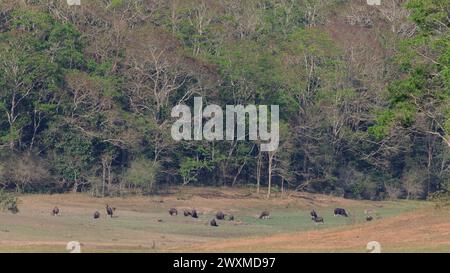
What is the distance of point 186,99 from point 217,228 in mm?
16429

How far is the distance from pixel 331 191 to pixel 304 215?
883 centimetres

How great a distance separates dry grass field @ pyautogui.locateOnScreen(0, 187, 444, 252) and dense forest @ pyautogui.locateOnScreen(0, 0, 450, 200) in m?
1.69

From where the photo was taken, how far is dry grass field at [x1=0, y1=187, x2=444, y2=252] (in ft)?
126

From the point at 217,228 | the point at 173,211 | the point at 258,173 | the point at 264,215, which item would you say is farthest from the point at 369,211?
the point at 217,228

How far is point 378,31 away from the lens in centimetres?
7638

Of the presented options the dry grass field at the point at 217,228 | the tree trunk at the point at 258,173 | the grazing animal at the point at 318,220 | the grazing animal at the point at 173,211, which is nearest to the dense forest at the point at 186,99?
the tree trunk at the point at 258,173

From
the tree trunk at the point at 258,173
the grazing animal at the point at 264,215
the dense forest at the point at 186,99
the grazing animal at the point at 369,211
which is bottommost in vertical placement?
the grazing animal at the point at 369,211

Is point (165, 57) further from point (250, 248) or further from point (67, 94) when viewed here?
point (250, 248)

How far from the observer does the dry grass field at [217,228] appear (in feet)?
126

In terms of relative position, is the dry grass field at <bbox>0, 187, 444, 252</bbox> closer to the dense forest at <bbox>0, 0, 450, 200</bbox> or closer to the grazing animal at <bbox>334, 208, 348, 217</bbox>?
the grazing animal at <bbox>334, 208, 348, 217</bbox>

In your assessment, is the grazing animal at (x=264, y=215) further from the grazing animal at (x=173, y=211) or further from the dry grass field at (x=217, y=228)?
the grazing animal at (x=173, y=211)

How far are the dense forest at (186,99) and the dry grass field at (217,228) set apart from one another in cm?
169

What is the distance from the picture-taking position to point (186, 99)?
67.4 m

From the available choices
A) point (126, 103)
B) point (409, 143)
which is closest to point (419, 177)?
point (409, 143)
